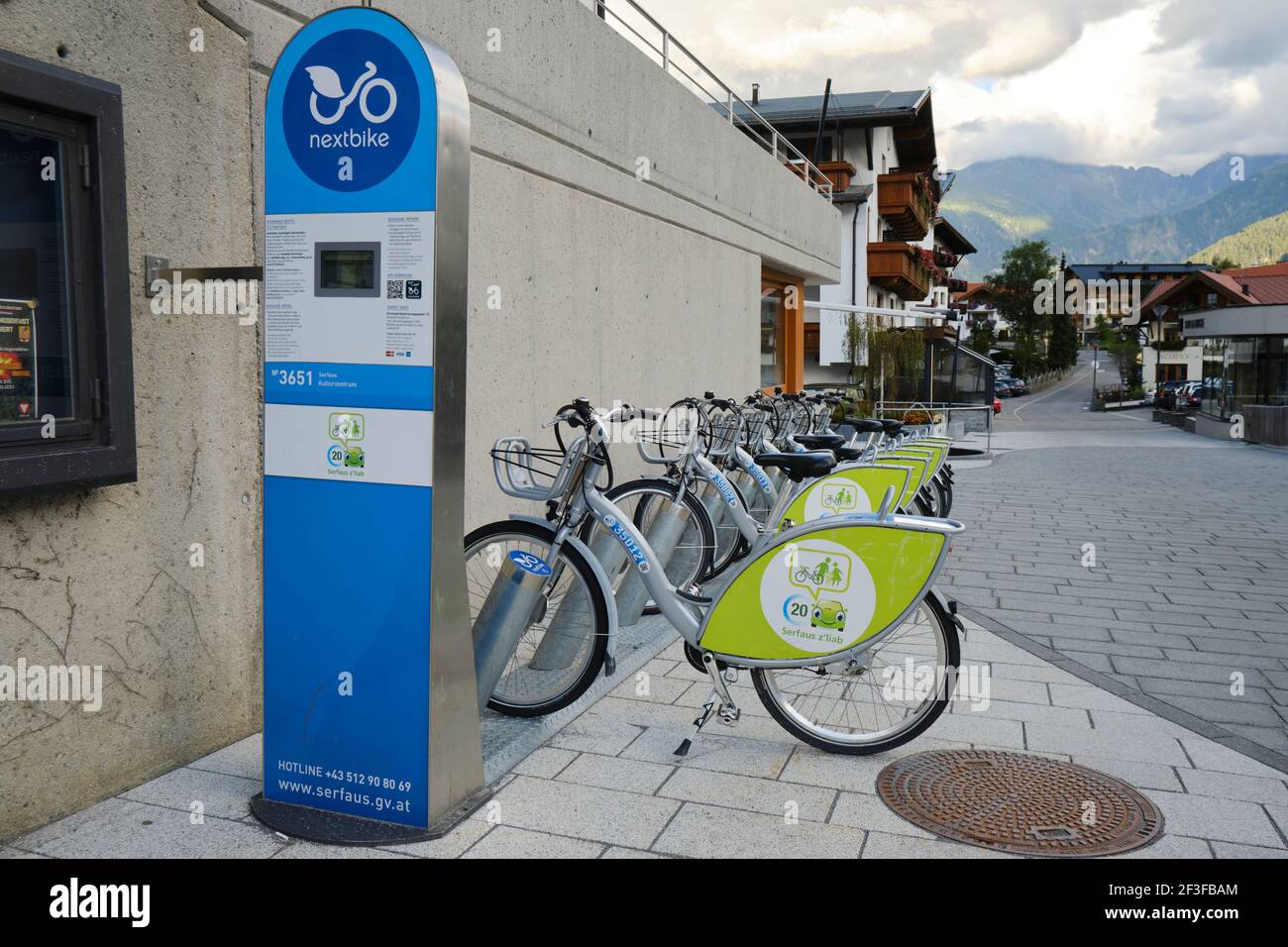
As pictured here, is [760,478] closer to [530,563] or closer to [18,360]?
[530,563]

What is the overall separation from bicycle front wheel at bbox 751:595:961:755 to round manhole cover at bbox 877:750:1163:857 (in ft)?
0.59

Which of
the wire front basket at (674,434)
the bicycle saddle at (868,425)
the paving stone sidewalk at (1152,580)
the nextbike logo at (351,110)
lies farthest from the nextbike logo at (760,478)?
the nextbike logo at (351,110)

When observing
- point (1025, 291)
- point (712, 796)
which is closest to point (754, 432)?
point (712, 796)

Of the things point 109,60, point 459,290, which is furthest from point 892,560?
point 109,60

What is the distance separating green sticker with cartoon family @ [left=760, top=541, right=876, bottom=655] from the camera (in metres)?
4.15

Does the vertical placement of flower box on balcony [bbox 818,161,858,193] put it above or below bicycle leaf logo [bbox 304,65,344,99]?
above

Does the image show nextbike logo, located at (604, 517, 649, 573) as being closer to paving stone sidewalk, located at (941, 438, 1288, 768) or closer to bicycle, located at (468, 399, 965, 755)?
bicycle, located at (468, 399, 965, 755)

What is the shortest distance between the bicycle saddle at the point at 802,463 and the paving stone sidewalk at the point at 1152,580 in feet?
6.69

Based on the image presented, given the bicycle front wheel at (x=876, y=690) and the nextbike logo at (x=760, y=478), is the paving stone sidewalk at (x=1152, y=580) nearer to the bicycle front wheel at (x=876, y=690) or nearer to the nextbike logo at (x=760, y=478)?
the bicycle front wheel at (x=876, y=690)

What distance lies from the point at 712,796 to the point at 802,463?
151 centimetres

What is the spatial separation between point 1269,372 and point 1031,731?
2686 cm

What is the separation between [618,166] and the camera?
333 inches

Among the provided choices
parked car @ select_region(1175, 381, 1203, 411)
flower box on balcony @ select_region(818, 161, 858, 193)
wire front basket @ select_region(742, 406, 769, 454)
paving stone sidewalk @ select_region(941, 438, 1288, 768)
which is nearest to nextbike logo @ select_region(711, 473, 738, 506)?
wire front basket @ select_region(742, 406, 769, 454)
